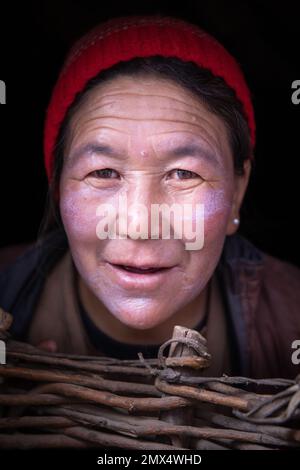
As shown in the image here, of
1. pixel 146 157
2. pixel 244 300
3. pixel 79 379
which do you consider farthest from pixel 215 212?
pixel 79 379

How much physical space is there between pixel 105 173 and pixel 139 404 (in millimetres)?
533

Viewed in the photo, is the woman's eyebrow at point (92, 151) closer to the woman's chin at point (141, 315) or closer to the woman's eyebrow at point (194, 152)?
the woman's eyebrow at point (194, 152)

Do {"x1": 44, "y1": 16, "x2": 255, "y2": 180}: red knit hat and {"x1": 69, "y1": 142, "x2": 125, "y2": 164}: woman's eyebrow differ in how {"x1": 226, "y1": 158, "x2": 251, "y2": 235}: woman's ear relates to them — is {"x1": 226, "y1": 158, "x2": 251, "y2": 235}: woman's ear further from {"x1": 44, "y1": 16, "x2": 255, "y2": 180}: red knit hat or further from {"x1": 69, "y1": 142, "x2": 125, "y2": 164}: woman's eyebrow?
{"x1": 69, "y1": 142, "x2": 125, "y2": 164}: woman's eyebrow

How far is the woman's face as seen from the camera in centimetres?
158

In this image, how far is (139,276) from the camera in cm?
163

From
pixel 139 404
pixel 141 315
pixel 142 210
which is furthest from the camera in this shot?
pixel 141 315

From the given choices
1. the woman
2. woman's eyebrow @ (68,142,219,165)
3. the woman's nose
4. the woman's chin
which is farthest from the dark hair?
the woman's chin

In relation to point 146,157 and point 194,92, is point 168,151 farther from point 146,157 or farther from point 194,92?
point 194,92

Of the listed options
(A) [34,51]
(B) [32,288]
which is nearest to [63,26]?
(A) [34,51]

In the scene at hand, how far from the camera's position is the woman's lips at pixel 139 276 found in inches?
64.1

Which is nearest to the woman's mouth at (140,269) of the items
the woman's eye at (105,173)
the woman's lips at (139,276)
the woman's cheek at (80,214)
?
the woman's lips at (139,276)

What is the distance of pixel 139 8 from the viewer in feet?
6.18

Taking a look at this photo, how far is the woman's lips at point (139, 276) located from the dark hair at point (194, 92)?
34cm

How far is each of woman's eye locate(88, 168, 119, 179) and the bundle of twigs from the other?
0.38m
